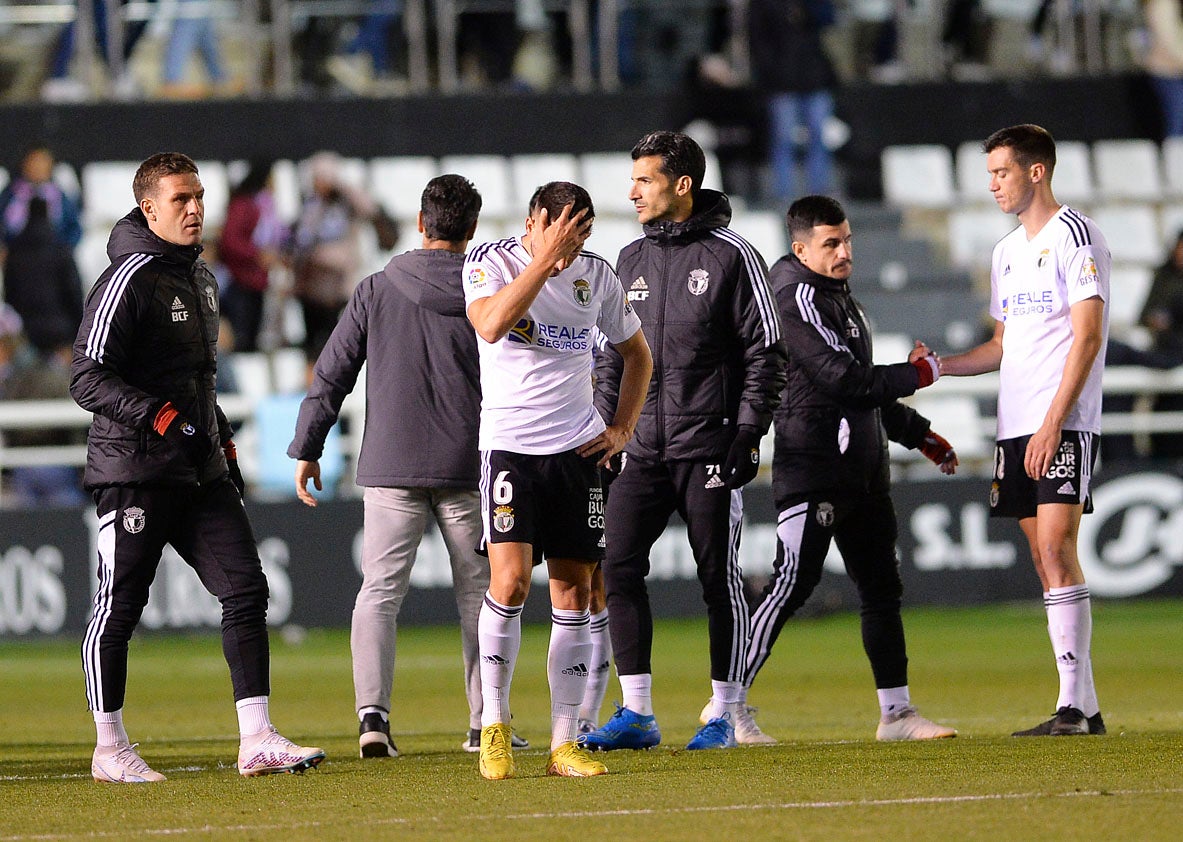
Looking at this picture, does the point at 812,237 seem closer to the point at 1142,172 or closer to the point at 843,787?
the point at 843,787

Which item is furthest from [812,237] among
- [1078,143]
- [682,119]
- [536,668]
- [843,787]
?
[1078,143]

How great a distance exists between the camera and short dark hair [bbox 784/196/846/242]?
7.73 metres

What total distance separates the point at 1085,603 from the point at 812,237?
1833 mm

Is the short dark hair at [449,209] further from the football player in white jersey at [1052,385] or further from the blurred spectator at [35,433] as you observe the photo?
the blurred spectator at [35,433]

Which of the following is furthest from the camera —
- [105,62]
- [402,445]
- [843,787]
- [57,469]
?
[105,62]

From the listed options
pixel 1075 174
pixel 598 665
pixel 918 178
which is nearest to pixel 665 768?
pixel 598 665

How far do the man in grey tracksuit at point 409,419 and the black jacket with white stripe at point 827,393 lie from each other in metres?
1.27

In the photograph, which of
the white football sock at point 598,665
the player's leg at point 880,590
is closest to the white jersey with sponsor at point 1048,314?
the player's leg at point 880,590

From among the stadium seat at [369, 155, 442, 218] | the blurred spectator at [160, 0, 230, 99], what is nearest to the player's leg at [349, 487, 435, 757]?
the blurred spectator at [160, 0, 230, 99]

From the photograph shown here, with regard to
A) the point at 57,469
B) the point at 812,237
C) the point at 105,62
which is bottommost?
the point at 57,469

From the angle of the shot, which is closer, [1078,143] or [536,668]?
[536,668]

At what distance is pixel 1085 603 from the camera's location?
754 centimetres

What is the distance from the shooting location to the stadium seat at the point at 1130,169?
1967 cm

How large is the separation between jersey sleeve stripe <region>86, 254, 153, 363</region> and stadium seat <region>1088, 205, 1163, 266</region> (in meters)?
14.9
